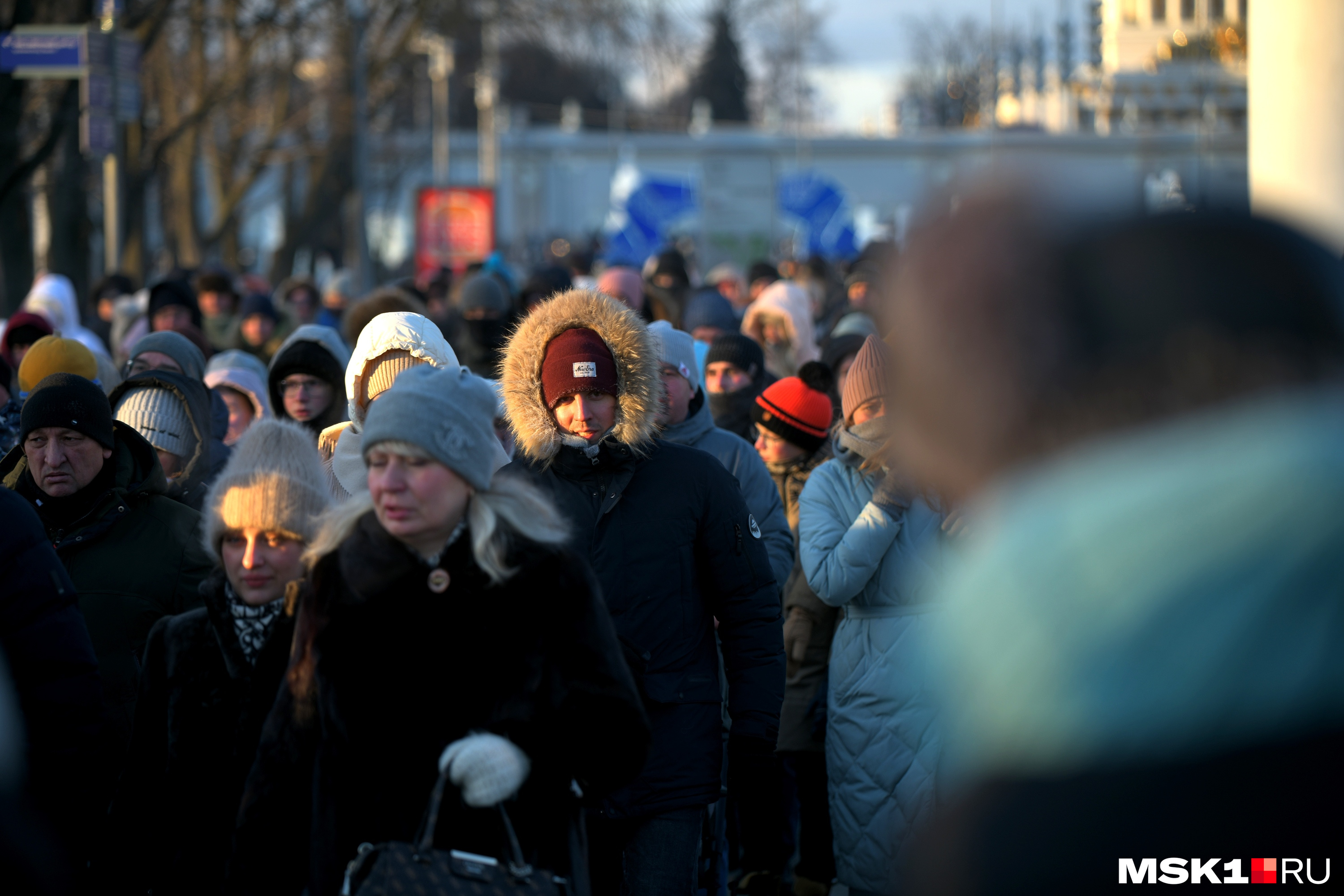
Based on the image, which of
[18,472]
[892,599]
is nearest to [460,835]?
[892,599]

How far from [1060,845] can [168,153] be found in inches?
1008

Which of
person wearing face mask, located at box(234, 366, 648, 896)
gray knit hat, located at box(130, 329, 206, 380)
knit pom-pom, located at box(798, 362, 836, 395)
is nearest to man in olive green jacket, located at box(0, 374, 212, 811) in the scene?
person wearing face mask, located at box(234, 366, 648, 896)

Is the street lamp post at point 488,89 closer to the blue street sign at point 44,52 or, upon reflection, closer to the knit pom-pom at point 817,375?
the blue street sign at point 44,52

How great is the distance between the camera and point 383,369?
472cm

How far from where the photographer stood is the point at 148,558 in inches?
167

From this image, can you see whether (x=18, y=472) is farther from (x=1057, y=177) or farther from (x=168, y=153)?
(x=168, y=153)

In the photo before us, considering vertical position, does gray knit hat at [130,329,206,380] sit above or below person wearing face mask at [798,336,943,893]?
above

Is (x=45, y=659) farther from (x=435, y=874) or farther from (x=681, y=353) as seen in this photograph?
(x=681, y=353)

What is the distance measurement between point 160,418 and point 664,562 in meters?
2.41

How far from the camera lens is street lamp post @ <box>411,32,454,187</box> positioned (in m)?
28.7

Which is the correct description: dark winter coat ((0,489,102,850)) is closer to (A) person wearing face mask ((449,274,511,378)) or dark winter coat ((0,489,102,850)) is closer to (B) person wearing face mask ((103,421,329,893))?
(B) person wearing face mask ((103,421,329,893))

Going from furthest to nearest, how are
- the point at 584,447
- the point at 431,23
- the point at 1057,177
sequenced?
the point at 431,23, the point at 584,447, the point at 1057,177

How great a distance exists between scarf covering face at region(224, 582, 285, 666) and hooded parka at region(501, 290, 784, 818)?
2.90 ft

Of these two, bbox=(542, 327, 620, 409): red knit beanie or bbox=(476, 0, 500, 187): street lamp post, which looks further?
bbox=(476, 0, 500, 187): street lamp post
